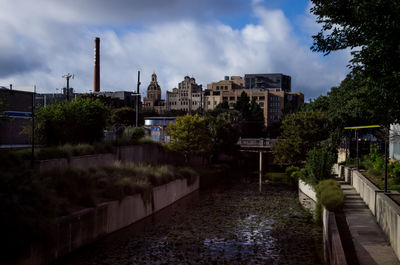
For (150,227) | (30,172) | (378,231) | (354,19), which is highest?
(354,19)

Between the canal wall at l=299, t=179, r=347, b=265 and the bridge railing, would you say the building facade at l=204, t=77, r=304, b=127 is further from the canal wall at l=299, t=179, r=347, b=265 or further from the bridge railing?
the canal wall at l=299, t=179, r=347, b=265

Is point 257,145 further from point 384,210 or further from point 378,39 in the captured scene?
point 378,39

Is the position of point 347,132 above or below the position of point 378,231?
above

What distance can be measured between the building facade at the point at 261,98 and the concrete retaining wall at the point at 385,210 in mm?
138639

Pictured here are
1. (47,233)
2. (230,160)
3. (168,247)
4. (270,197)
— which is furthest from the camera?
(230,160)

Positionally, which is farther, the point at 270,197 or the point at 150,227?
the point at 270,197

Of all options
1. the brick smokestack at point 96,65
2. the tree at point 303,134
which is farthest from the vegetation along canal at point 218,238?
the brick smokestack at point 96,65

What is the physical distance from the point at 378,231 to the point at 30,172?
15.6m

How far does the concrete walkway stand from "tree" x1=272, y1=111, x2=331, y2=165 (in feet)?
87.3

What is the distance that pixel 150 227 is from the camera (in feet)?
83.5

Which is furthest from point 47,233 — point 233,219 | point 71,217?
point 233,219

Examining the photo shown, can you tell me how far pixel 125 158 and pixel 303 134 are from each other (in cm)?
2457

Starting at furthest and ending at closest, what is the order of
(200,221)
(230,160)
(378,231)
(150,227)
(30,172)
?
(230,160), (200,221), (150,227), (30,172), (378,231)

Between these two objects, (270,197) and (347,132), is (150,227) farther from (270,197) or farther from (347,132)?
(347,132)
